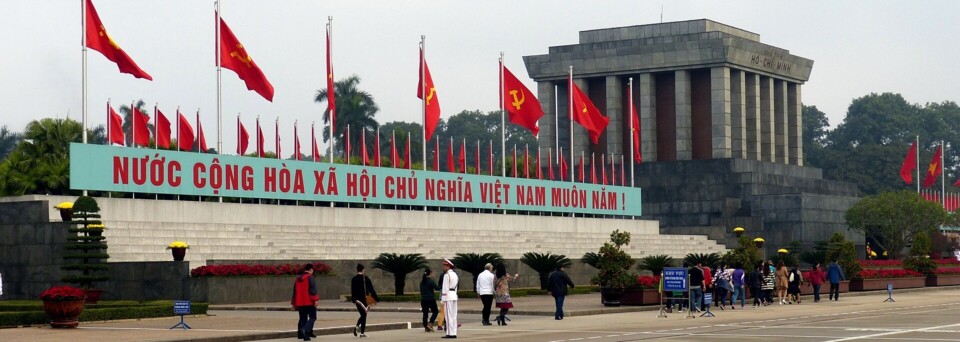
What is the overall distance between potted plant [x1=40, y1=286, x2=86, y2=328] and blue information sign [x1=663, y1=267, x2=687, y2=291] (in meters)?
15.7

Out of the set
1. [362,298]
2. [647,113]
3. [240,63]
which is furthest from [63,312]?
[647,113]

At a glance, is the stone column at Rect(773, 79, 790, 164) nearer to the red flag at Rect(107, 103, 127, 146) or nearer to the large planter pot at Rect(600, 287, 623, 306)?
the red flag at Rect(107, 103, 127, 146)

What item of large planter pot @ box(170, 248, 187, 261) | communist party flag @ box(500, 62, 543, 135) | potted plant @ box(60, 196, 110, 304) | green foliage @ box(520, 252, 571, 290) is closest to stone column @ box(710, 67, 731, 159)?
communist party flag @ box(500, 62, 543, 135)

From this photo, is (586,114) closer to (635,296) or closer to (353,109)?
(635,296)

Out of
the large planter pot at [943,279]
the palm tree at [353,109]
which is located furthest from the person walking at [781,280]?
the palm tree at [353,109]

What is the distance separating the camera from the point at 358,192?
58.8 meters

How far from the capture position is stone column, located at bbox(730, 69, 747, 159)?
89.0m

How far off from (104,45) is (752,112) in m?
52.9

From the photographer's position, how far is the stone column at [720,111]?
287ft

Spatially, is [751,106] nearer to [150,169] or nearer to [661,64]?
[661,64]

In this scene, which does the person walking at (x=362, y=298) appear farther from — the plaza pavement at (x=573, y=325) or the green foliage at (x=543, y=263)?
the green foliage at (x=543, y=263)

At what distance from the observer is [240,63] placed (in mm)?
51125

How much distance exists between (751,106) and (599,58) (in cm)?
979

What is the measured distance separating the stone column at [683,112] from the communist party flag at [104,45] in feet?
155
